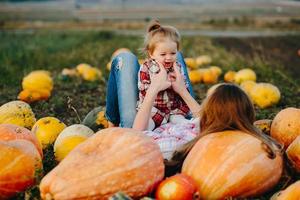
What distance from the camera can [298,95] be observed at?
28.2ft

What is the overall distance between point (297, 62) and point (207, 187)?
34.5 feet

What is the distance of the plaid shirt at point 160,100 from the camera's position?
17.3 ft

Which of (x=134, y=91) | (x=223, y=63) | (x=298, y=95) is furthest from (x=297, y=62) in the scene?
(x=134, y=91)

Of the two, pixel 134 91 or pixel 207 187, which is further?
pixel 134 91

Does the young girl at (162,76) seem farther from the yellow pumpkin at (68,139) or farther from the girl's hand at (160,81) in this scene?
the yellow pumpkin at (68,139)

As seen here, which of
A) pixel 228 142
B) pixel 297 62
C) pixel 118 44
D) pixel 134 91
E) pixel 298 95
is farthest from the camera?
pixel 118 44

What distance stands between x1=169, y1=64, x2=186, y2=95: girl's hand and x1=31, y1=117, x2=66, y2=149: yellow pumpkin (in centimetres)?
105

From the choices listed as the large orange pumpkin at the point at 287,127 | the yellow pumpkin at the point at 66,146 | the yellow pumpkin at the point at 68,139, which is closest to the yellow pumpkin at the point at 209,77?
the large orange pumpkin at the point at 287,127

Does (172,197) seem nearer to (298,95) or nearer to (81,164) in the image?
(81,164)

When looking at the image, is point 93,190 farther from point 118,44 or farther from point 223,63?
→ point 118,44

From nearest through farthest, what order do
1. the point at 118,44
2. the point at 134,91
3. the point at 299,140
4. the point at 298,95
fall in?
the point at 299,140
the point at 134,91
the point at 298,95
the point at 118,44

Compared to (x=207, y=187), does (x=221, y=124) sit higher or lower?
higher

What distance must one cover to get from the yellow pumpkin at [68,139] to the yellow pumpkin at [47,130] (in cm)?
27

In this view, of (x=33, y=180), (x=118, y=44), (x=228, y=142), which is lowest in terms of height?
(x=118, y=44)
